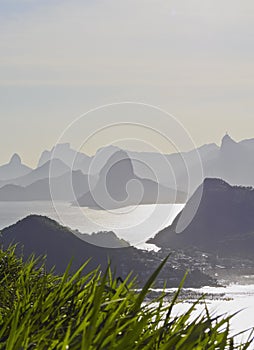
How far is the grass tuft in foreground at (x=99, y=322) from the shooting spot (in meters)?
4.41

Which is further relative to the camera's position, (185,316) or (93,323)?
(185,316)

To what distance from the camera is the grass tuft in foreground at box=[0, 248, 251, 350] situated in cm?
441

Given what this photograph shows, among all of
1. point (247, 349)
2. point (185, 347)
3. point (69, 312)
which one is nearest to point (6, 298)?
point (69, 312)

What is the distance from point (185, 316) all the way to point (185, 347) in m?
2.36

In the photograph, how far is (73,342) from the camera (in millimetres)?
4852

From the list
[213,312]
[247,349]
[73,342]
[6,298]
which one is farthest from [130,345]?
[6,298]

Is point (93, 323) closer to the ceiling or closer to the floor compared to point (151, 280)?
closer to the floor

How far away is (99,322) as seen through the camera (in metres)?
5.80

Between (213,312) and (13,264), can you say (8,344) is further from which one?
(13,264)

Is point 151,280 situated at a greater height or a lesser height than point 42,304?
greater

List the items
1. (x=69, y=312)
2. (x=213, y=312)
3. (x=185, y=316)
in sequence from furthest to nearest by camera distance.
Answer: (x=69, y=312), (x=185, y=316), (x=213, y=312)

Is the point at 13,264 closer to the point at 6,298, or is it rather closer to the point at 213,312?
the point at 6,298

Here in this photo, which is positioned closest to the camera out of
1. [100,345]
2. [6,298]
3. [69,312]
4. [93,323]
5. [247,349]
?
[93,323]

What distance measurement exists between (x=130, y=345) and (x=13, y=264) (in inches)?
417
